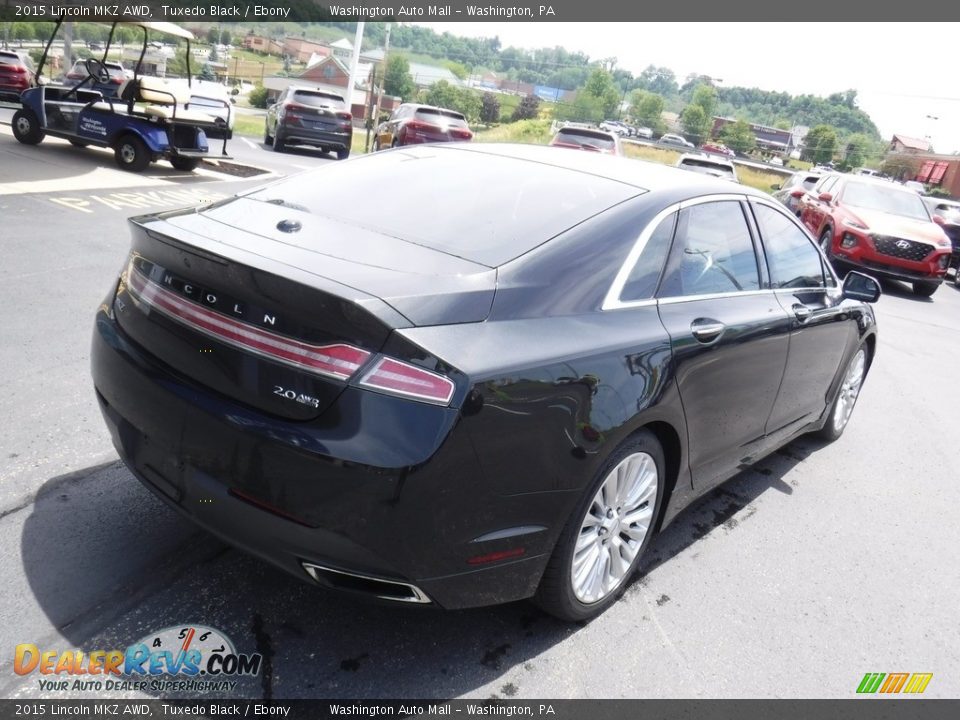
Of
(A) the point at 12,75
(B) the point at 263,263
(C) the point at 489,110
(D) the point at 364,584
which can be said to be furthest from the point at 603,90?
(D) the point at 364,584

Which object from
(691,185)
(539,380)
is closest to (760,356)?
(691,185)

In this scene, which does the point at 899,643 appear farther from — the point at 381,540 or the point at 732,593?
the point at 381,540

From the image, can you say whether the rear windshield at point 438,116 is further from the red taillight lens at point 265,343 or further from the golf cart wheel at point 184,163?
the red taillight lens at point 265,343

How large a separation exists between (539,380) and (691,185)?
60.3 inches

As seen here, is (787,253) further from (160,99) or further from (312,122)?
(312,122)

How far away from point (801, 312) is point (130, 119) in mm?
11177

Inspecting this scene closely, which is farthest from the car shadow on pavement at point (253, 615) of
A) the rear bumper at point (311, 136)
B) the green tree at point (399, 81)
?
the green tree at point (399, 81)

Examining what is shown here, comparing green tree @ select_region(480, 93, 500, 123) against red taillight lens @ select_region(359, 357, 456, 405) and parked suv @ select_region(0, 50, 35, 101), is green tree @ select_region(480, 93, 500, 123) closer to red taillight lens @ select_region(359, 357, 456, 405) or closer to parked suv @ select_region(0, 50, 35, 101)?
parked suv @ select_region(0, 50, 35, 101)

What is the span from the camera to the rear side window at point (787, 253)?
3962 mm

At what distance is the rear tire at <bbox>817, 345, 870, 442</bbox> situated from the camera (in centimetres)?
519

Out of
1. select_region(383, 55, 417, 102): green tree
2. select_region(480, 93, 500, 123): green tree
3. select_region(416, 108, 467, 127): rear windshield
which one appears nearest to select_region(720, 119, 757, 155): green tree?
select_region(480, 93, 500, 123): green tree

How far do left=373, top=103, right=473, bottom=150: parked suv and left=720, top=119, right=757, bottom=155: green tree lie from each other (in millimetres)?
78471

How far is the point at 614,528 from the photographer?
2947 mm

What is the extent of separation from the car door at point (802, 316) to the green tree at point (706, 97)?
114 m
